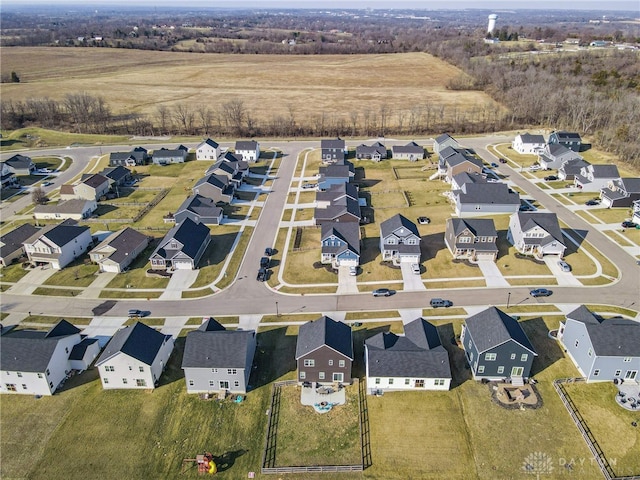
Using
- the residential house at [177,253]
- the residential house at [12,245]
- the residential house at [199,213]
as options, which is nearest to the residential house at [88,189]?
the residential house at [12,245]

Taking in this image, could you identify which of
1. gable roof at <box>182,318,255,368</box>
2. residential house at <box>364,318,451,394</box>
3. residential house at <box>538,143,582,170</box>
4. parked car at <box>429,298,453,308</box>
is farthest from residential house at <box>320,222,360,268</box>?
residential house at <box>538,143,582,170</box>

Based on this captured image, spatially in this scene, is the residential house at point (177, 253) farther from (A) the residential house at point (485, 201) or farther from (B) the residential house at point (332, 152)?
(B) the residential house at point (332, 152)

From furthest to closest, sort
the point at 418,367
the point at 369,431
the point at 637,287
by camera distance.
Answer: the point at 637,287 < the point at 418,367 < the point at 369,431

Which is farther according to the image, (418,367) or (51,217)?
(51,217)

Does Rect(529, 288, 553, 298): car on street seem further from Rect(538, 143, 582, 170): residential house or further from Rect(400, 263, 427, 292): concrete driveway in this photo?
Rect(538, 143, 582, 170): residential house

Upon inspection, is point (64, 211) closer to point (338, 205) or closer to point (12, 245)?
point (12, 245)

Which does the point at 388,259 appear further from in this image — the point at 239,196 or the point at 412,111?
the point at 412,111

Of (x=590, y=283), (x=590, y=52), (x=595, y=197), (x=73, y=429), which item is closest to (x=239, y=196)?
(x=73, y=429)
